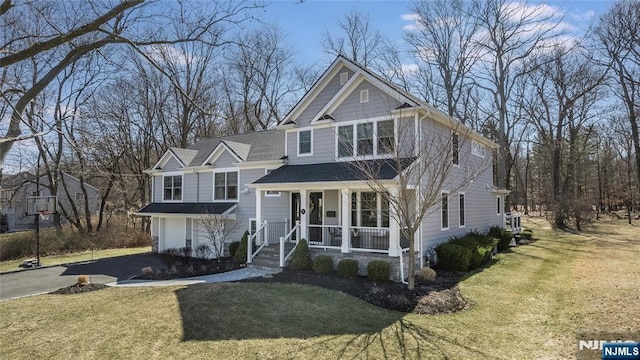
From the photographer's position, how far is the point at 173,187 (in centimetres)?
2217

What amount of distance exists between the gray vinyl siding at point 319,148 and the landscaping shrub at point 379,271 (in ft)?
16.3

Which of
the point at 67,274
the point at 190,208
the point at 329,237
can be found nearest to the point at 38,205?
the point at 67,274

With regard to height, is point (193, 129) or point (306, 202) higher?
point (193, 129)

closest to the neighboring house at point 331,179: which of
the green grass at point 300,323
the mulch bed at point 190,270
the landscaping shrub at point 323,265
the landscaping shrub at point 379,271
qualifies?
the landscaping shrub at point 379,271

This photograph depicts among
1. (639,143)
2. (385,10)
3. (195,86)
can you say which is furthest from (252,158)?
(639,143)

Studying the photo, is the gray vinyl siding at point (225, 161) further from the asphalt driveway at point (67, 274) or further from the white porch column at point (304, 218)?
the white porch column at point (304, 218)

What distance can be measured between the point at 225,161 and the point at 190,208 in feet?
10.8

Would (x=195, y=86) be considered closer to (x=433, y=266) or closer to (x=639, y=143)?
(x=433, y=266)

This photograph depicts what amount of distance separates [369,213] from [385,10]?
23.9ft

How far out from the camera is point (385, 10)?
40.7ft

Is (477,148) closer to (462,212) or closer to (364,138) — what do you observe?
(462,212)

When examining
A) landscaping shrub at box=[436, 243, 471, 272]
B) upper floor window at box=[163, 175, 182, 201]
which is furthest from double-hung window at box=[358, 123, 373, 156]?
upper floor window at box=[163, 175, 182, 201]

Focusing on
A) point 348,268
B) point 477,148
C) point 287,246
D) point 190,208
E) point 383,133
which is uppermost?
point 477,148

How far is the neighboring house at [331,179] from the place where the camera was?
13.1 m
